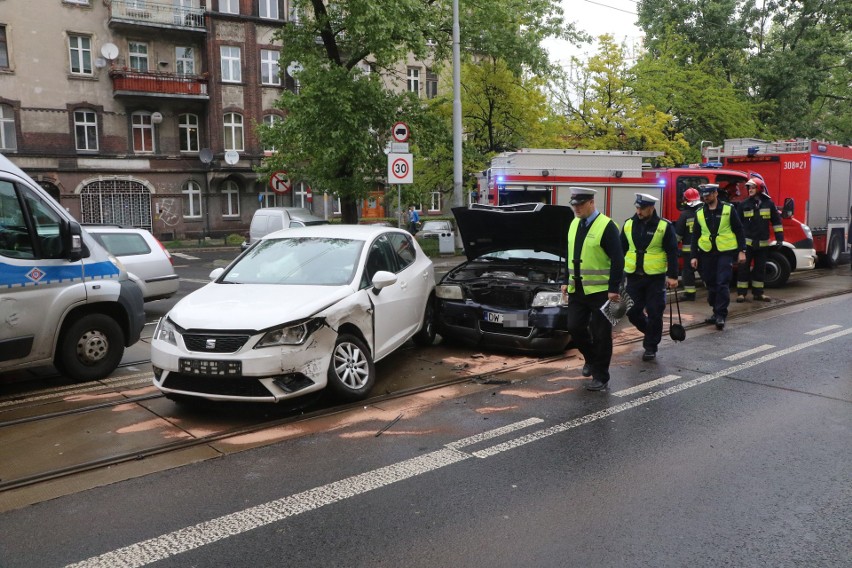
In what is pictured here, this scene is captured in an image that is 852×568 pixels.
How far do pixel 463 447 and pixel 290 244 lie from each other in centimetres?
318

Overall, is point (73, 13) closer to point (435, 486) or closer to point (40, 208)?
point (40, 208)

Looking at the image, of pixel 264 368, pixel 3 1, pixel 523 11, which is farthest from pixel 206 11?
pixel 264 368

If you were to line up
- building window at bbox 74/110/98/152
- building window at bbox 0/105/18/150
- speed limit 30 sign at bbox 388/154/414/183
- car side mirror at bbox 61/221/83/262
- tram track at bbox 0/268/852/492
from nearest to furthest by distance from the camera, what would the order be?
tram track at bbox 0/268/852/492
car side mirror at bbox 61/221/83/262
speed limit 30 sign at bbox 388/154/414/183
building window at bbox 0/105/18/150
building window at bbox 74/110/98/152

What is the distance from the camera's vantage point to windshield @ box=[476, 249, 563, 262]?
8914 mm

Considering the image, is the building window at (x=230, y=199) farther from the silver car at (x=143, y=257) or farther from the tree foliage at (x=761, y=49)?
the silver car at (x=143, y=257)

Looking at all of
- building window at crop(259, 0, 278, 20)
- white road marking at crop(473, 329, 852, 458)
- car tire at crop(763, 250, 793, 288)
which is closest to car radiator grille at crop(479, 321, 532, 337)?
white road marking at crop(473, 329, 852, 458)

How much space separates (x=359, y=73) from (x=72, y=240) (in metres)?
12.4

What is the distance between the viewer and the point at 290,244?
24.0 ft

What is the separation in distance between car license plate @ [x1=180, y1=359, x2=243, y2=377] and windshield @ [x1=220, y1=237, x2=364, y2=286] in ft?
4.19

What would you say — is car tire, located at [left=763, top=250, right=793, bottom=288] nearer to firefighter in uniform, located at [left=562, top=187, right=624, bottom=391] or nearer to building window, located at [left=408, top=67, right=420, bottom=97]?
firefighter in uniform, located at [left=562, top=187, right=624, bottom=391]

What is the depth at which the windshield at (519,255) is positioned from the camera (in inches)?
351

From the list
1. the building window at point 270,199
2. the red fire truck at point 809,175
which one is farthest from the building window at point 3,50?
the red fire truck at point 809,175

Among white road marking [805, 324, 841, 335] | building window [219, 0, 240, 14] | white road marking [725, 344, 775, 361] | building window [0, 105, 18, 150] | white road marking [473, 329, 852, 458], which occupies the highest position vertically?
building window [219, 0, 240, 14]

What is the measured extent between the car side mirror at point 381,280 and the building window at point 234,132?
97.1 feet
